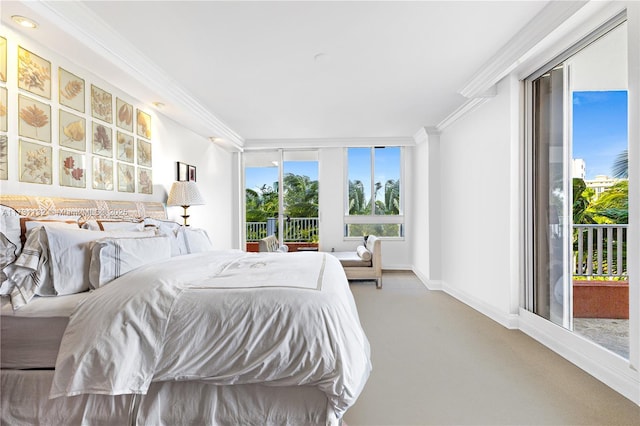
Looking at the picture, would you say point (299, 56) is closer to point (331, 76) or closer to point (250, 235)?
point (331, 76)

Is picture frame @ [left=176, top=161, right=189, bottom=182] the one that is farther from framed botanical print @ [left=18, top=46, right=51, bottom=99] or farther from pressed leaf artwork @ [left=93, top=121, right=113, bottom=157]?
framed botanical print @ [left=18, top=46, right=51, bottom=99]

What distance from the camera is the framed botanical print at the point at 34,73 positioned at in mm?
2119

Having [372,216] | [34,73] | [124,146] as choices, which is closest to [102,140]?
[124,146]

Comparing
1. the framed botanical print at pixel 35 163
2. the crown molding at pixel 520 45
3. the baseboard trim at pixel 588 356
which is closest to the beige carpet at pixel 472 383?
the baseboard trim at pixel 588 356

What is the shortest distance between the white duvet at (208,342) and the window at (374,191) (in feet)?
17.0

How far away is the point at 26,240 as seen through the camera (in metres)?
1.77

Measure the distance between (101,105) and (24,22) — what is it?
0.87 metres

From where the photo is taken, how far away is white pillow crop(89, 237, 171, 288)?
176 cm

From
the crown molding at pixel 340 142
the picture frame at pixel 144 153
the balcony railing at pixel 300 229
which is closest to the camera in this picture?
the picture frame at pixel 144 153

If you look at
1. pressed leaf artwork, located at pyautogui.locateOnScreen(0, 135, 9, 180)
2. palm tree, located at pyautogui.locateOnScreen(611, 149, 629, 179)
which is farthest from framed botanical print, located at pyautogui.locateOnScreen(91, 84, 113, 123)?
palm tree, located at pyautogui.locateOnScreen(611, 149, 629, 179)

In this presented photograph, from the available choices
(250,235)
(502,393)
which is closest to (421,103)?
(502,393)

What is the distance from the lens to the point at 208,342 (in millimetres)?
1539

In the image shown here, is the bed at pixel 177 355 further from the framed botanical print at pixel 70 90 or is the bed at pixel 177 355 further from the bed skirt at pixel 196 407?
the framed botanical print at pixel 70 90

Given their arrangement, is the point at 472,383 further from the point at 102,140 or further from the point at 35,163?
the point at 102,140
